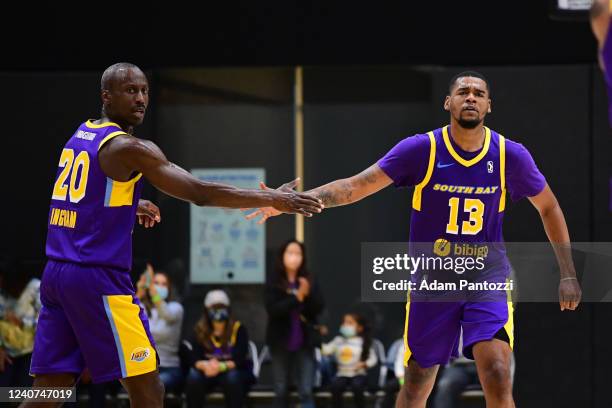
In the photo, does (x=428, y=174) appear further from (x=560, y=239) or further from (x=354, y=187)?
(x=560, y=239)

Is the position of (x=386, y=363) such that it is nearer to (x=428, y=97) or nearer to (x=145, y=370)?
(x=428, y=97)

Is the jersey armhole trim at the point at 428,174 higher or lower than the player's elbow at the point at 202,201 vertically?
higher

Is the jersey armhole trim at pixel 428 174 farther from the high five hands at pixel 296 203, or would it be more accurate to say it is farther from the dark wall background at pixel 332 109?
the dark wall background at pixel 332 109

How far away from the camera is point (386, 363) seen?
9.26 metres

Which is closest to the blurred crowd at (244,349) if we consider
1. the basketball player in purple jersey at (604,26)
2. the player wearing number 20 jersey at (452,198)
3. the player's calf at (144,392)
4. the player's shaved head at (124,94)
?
the player wearing number 20 jersey at (452,198)

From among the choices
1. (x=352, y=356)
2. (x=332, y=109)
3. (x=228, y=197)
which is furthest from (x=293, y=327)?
(x=228, y=197)

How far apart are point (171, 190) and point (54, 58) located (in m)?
5.13

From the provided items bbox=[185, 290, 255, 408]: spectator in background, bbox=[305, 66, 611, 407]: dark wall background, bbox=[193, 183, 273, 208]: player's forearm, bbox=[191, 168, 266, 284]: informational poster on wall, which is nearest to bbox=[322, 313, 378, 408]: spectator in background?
bbox=[185, 290, 255, 408]: spectator in background

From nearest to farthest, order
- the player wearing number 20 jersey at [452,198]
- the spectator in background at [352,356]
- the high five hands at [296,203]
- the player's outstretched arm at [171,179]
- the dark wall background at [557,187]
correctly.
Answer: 1. the player's outstretched arm at [171,179]
2. the high five hands at [296,203]
3. the player wearing number 20 jersey at [452,198]
4. the spectator in background at [352,356]
5. the dark wall background at [557,187]

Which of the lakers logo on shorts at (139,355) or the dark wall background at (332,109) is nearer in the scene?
the lakers logo on shorts at (139,355)

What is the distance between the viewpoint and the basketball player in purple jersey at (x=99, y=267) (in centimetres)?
504

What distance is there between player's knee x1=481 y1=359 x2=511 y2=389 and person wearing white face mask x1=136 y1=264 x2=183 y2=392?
159 inches

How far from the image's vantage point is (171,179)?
16.6ft

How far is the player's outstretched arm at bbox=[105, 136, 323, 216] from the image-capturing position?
5.02 meters
